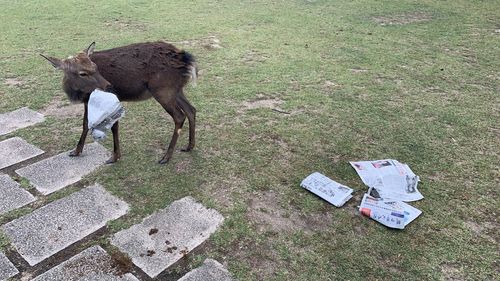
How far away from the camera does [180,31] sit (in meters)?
6.29

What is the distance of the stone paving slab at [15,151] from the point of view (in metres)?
3.12

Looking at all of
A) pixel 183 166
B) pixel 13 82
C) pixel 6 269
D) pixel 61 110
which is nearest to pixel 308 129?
pixel 183 166

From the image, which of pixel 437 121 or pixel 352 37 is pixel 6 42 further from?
pixel 437 121

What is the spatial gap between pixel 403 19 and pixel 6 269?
22.6 feet

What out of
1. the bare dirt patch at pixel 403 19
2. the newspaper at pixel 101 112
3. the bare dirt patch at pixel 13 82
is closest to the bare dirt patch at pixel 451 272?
the newspaper at pixel 101 112

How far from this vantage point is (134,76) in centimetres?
303

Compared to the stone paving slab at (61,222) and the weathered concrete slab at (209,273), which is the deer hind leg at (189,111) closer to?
the stone paving slab at (61,222)

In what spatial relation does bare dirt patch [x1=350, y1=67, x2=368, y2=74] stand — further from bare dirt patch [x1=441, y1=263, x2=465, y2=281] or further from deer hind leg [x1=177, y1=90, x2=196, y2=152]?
bare dirt patch [x1=441, y1=263, x2=465, y2=281]

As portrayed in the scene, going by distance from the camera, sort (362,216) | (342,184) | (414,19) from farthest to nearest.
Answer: (414,19) → (342,184) → (362,216)

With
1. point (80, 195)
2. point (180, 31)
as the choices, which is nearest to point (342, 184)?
point (80, 195)

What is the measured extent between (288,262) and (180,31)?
4.79 m

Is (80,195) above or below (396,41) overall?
below

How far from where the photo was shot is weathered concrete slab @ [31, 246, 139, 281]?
2.15 meters

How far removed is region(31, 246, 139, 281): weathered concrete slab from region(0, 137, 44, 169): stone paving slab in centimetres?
126
